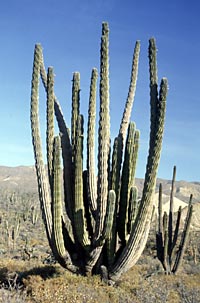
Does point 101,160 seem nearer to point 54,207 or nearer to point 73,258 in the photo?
point 54,207

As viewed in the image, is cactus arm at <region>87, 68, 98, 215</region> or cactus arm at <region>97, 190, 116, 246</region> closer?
cactus arm at <region>97, 190, 116, 246</region>

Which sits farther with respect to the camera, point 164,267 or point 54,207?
point 164,267

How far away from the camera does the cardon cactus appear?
8.46m

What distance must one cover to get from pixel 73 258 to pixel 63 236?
54cm

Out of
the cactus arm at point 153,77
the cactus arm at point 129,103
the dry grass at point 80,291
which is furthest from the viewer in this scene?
the cactus arm at point 129,103

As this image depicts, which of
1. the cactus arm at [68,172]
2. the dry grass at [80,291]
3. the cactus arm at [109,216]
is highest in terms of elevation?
the cactus arm at [68,172]

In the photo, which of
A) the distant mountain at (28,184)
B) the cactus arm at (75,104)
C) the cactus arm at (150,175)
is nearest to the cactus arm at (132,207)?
the cactus arm at (150,175)

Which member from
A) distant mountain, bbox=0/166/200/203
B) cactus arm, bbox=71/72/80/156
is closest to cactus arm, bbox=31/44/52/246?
cactus arm, bbox=71/72/80/156

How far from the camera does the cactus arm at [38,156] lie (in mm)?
8719

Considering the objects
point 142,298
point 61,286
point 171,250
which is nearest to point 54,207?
point 61,286

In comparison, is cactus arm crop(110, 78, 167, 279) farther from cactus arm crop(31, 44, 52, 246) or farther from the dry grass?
cactus arm crop(31, 44, 52, 246)

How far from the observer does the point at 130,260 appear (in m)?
8.62

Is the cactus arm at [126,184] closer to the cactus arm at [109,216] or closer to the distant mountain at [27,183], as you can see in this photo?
the cactus arm at [109,216]

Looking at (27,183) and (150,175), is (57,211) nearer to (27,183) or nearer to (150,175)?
(150,175)
